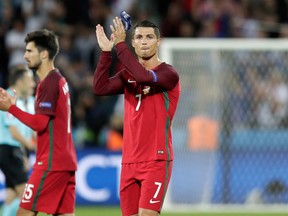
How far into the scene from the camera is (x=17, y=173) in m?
9.84

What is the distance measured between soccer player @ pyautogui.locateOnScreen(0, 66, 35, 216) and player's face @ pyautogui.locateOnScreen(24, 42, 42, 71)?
1.59 meters

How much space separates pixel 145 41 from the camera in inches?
289

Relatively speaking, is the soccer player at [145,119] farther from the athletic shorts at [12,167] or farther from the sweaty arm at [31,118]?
the athletic shorts at [12,167]

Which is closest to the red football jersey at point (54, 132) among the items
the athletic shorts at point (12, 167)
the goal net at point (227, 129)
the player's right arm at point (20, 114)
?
the player's right arm at point (20, 114)

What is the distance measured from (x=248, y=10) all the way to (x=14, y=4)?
4352 mm

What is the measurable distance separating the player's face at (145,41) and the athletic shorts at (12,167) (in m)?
3.01

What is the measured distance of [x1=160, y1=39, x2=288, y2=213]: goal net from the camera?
45.3 feet

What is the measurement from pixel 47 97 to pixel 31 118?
25cm

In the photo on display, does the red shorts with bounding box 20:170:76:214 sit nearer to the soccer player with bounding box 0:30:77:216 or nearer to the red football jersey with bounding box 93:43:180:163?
the soccer player with bounding box 0:30:77:216

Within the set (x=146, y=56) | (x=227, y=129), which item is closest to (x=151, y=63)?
(x=146, y=56)

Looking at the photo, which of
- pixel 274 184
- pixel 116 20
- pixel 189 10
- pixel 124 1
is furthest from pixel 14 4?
pixel 116 20

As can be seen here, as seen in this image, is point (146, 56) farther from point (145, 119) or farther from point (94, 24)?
point (94, 24)

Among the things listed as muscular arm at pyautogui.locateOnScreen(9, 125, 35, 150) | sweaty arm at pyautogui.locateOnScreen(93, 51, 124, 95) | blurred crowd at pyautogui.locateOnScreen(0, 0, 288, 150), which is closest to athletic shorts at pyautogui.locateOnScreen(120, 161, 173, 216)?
sweaty arm at pyautogui.locateOnScreen(93, 51, 124, 95)

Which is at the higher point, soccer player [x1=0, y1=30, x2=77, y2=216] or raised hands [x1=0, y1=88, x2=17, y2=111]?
raised hands [x1=0, y1=88, x2=17, y2=111]
